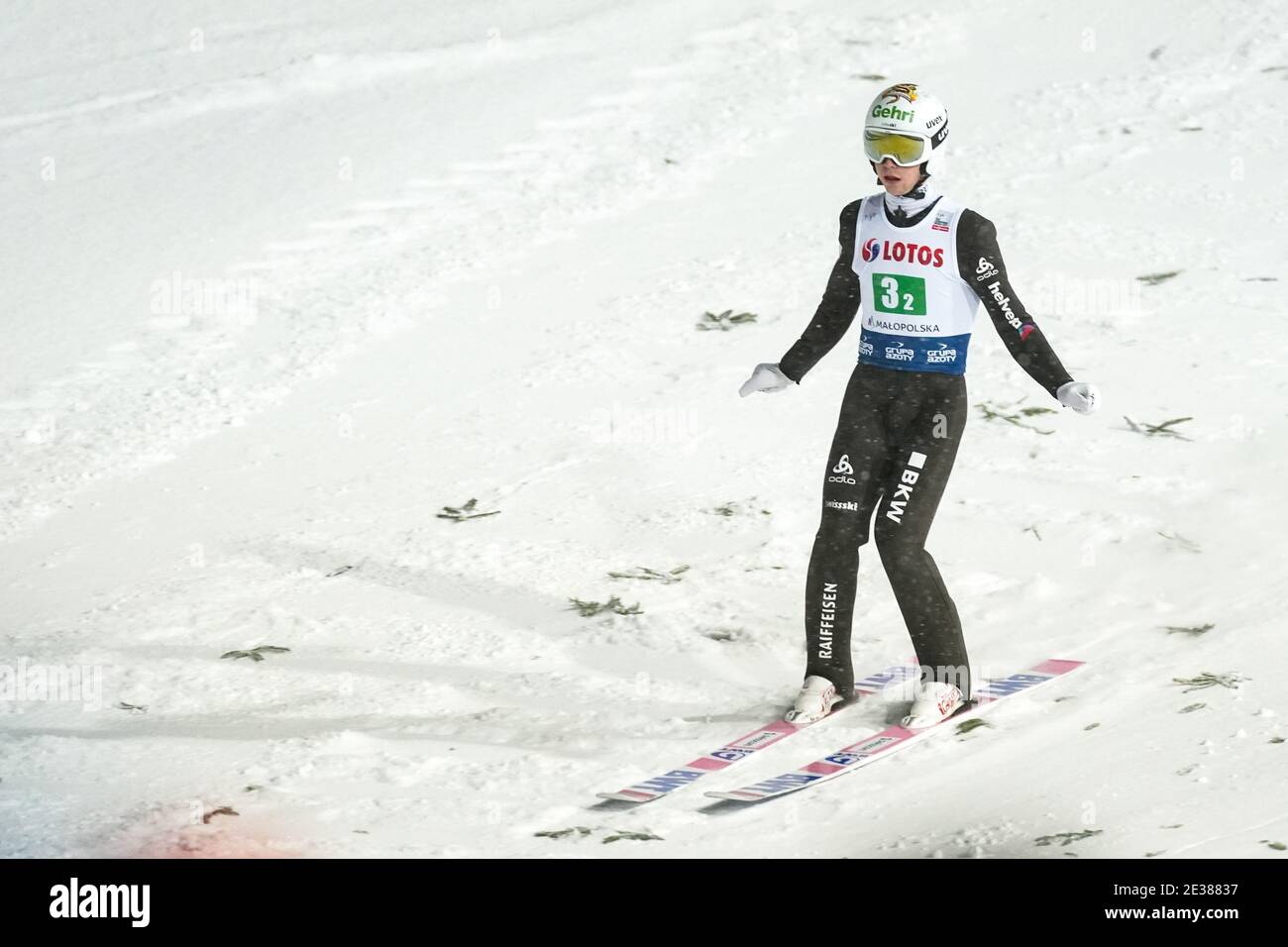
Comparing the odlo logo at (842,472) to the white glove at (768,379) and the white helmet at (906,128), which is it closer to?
the white glove at (768,379)

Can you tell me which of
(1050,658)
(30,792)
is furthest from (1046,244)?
(30,792)

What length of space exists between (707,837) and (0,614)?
3569mm

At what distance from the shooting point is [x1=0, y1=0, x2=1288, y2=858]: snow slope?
519 cm

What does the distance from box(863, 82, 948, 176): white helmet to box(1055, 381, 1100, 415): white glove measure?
2.98 feet

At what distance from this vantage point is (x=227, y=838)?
479cm

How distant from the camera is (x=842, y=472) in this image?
5531 millimetres

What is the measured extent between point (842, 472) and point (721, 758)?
108cm

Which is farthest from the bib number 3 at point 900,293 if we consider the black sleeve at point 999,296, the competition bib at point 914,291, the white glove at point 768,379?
the white glove at point 768,379

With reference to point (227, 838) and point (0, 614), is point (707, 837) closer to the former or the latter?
point (227, 838)

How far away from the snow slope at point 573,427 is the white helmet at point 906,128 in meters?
1.96

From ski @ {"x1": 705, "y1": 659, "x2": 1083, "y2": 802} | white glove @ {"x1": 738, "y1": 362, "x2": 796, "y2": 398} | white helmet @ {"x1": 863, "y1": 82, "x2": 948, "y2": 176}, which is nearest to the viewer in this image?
ski @ {"x1": 705, "y1": 659, "x2": 1083, "y2": 802}

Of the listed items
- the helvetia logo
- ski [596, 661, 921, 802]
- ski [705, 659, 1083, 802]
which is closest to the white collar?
the helvetia logo

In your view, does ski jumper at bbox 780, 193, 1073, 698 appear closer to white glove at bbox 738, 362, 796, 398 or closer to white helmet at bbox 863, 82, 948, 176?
white helmet at bbox 863, 82, 948, 176

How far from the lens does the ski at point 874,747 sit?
5.16 m
